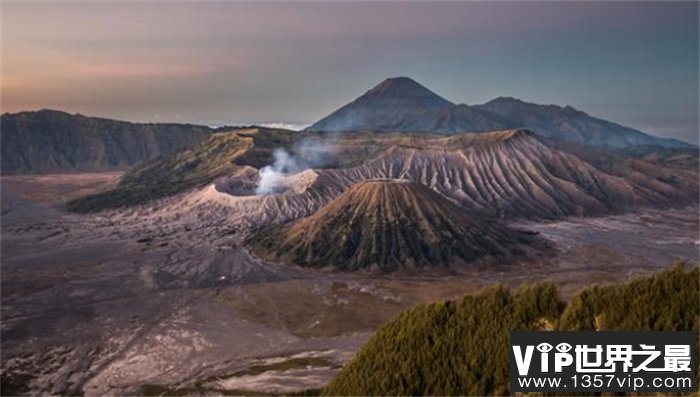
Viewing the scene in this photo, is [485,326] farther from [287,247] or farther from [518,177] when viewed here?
[518,177]

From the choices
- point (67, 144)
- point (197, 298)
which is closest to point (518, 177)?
point (197, 298)

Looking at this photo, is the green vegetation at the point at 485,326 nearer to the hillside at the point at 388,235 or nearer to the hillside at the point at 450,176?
the hillside at the point at 388,235

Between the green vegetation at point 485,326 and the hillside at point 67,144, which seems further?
the hillside at point 67,144

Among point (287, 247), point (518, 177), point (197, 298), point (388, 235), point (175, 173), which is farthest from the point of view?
point (175, 173)

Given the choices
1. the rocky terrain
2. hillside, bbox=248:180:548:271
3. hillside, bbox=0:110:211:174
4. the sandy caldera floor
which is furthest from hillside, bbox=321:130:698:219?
hillside, bbox=0:110:211:174

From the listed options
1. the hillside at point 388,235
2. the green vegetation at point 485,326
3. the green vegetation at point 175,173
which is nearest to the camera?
the green vegetation at point 485,326

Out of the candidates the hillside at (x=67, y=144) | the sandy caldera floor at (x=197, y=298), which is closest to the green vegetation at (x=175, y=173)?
the sandy caldera floor at (x=197, y=298)

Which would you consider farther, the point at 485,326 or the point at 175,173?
the point at 175,173
